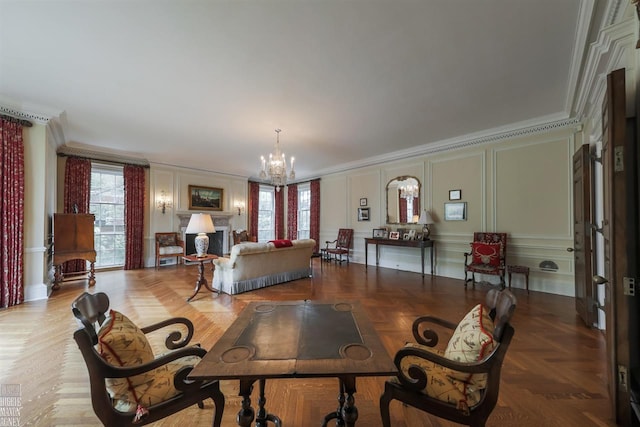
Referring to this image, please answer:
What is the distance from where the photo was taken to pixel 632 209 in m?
1.54

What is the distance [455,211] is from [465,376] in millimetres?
4323

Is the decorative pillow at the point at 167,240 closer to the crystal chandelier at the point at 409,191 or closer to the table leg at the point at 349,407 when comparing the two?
the crystal chandelier at the point at 409,191

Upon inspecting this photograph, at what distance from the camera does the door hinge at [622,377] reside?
4.41ft

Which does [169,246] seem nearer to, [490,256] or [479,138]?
[490,256]

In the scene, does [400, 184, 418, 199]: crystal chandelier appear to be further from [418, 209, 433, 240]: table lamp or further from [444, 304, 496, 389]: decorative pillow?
[444, 304, 496, 389]: decorative pillow

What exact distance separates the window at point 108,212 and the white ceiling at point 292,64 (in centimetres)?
177

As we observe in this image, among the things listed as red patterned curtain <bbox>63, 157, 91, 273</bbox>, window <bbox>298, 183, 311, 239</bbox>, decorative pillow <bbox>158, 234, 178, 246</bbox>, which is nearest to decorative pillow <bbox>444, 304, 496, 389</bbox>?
decorative pillow <bbox>158, 234, 178, 246</bbox>

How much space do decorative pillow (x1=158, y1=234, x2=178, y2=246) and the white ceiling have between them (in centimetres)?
269

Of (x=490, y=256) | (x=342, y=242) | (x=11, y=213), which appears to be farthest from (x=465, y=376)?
(x=342, y=242)

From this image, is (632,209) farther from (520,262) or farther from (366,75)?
(520,262)

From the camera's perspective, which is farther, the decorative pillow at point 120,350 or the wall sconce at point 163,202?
the wall sconce at point 163,202

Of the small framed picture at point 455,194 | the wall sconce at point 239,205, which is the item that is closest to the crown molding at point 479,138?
the small framed picture at point 455,194

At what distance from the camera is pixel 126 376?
3.23ft

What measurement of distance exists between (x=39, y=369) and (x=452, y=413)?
295cm
